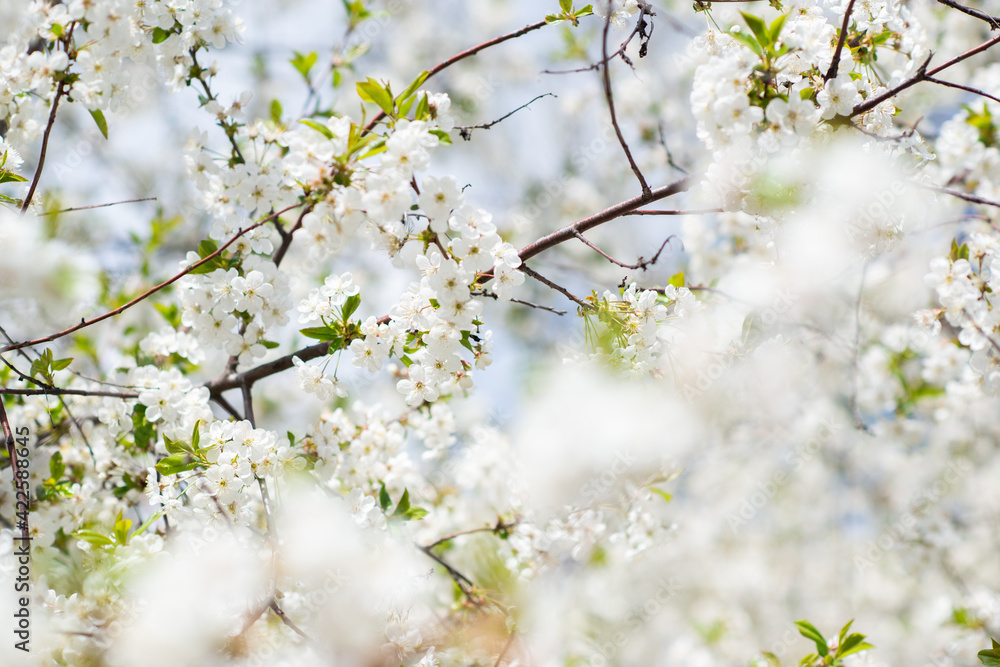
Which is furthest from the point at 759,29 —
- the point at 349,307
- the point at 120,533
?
the point at 120,533

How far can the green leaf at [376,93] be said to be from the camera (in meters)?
1.15

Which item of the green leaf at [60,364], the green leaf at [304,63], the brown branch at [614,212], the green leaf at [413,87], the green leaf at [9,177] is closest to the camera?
the green leaf at [413,87]

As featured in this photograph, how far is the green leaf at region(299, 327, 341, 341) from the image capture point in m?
1.39

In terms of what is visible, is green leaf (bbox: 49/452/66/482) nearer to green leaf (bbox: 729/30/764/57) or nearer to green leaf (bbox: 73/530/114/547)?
green leaf (bbox: 73/530/114/547)

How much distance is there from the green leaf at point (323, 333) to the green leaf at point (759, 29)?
105cm

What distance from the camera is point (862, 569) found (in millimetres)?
4770

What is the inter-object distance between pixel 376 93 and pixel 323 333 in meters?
0.55

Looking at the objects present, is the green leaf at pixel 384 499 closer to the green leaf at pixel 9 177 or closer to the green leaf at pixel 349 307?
the green leaf at pixel 349 307

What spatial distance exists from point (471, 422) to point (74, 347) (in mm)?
2386

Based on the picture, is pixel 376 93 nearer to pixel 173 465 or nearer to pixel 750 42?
pixel 750 42

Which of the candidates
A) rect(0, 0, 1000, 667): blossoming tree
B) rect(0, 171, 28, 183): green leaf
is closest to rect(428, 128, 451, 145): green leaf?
rect(0, 0, 1000, 667): blossoming tree

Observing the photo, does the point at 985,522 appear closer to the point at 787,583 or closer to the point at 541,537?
the point at 787,583

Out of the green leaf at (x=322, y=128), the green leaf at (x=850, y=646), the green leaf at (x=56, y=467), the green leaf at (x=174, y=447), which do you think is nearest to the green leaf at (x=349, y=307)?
the green leaf at (x=322, y=128)

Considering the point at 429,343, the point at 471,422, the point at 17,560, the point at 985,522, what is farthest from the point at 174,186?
the point at 985,522
